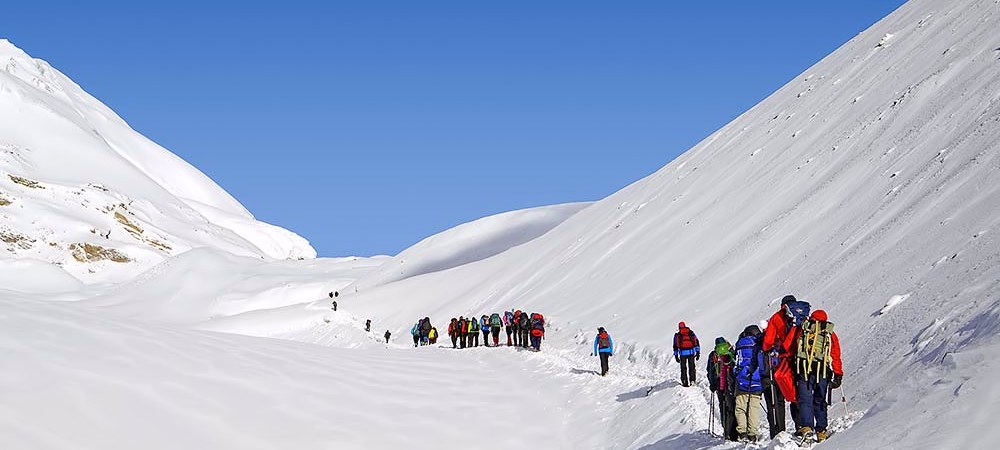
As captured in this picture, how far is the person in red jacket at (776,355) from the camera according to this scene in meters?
10.7

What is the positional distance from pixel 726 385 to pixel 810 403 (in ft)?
6.31

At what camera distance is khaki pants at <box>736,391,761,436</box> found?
11.6m

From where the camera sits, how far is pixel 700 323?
77.0 ft

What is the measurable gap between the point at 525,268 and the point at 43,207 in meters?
96.6

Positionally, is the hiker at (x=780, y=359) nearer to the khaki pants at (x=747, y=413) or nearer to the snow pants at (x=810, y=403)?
the snow pants at (x=810, y=403)

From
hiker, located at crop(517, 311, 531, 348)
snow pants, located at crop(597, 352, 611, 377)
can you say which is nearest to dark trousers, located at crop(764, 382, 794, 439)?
snow pants, located at crop(597, 352, 611, 377)

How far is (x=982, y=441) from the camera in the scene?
24.9 ft

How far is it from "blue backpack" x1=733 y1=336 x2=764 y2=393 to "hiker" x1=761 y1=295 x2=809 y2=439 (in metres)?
0.17

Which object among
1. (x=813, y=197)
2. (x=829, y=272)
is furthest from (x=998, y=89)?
(x=829, y=272)

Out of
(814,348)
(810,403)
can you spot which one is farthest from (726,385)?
A: (814,348)

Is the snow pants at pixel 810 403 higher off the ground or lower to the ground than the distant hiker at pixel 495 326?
lower

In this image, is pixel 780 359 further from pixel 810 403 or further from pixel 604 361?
pixel 604 361

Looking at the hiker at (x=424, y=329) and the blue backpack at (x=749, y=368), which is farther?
the hiker at (x=424, y=329)

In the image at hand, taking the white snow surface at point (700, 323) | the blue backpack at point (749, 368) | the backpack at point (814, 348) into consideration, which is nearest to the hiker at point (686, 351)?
the white snow surface at point (700, 323)
